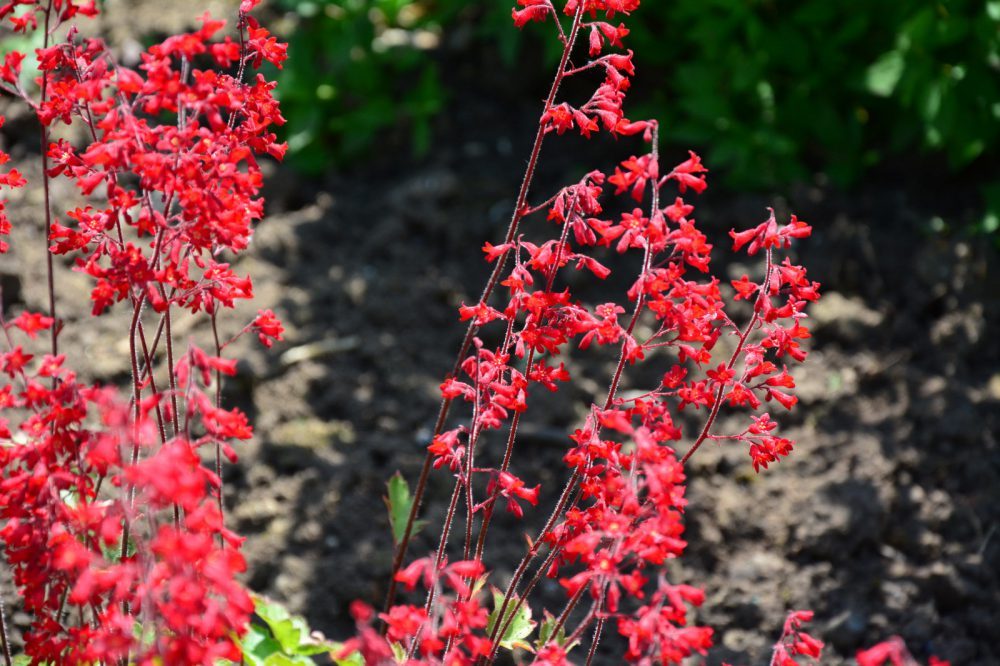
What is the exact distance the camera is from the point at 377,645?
177cm

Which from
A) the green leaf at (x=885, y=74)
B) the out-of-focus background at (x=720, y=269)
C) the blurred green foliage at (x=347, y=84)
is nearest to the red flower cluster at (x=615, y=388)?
the out-of-focus background at (x=720, y=269)

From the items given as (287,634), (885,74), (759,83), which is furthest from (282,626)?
(885,74)

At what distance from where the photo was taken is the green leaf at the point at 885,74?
15.9 ft

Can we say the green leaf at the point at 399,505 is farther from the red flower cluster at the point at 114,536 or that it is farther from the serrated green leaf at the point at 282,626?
the red flower cluster at the point at 114,536

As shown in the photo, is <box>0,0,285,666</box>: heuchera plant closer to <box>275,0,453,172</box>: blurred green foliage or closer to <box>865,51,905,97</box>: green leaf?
<box>275,0,453,172</box>: blurred green foliage

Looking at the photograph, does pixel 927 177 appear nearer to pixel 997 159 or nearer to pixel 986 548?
pixel 997 159

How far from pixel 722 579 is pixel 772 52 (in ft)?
8.55

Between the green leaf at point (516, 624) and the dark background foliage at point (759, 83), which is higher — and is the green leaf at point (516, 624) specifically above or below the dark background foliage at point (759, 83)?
below

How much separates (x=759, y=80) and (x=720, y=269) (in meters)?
0.97

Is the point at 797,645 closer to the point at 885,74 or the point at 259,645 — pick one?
the point at 259,645

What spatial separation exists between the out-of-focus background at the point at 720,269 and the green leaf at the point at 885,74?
1 cm

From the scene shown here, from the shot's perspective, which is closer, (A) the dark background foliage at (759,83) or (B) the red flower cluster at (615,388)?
(B) the red flower cluster at (615,388)

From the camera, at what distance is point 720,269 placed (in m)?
5.02

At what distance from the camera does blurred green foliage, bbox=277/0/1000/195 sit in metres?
4.85
